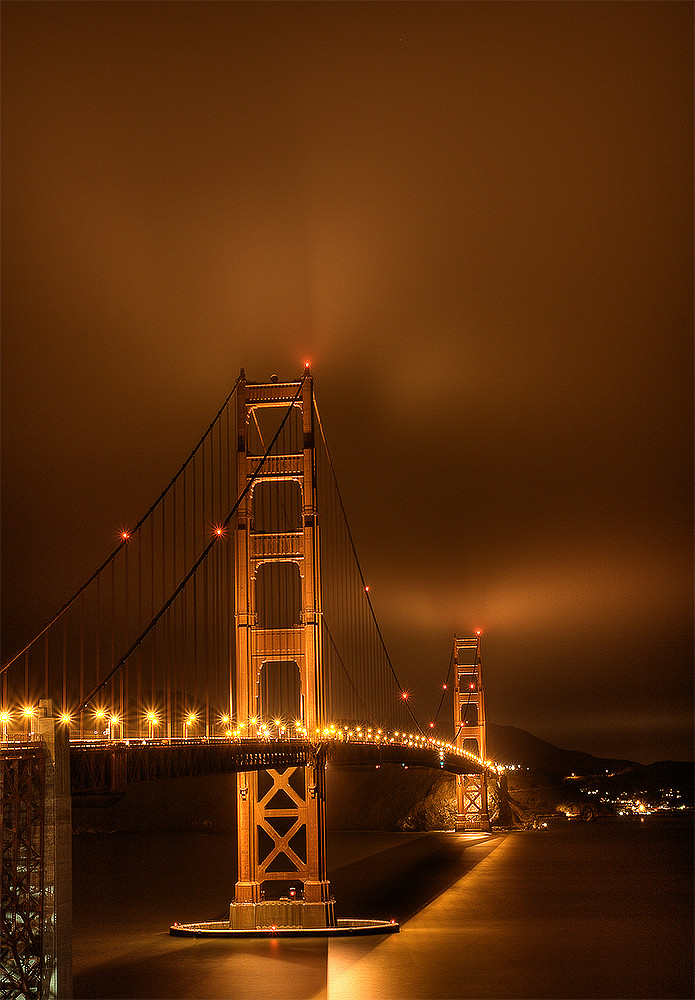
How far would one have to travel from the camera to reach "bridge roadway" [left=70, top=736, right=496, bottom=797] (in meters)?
18.8

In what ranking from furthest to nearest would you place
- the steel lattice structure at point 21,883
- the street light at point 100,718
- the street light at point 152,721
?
the street light at point 152,721, the street light at point 100,718, the steel lattice structure at point 21,883

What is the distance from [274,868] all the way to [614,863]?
2231 centimetres

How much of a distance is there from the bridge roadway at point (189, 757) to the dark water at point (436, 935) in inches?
168

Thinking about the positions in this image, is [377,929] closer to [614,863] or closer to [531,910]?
[531,910]

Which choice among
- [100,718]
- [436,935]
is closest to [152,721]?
[100,718]

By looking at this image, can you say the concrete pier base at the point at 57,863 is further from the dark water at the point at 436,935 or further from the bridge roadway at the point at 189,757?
the dark water at the point at 436,935

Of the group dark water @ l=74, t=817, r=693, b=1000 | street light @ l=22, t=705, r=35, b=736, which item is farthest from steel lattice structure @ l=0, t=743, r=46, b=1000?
dark water @ l=74, t=817, r=693, b=1000

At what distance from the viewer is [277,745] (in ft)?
92.3

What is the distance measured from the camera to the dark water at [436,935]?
26.8 meters

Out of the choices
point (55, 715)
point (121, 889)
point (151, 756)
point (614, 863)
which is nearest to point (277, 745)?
point (151, 756)

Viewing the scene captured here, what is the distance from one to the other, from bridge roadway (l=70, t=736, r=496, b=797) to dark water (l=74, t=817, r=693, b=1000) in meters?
4.27

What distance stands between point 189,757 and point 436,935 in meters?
15.5

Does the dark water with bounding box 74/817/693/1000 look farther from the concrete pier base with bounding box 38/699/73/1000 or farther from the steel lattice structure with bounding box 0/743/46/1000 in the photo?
the steel lattice structure with bounding box 0/743/46/1000

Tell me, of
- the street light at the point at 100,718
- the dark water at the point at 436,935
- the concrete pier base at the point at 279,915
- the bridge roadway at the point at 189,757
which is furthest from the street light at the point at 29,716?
the concrete pier base at the point at 279,915
